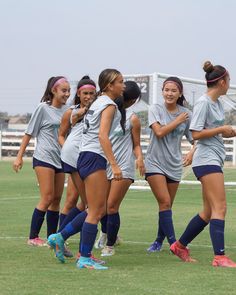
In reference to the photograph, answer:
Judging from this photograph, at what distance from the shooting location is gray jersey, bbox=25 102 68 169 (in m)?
10.2

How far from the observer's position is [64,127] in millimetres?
9867

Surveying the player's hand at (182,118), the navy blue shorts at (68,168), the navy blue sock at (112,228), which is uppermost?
the player's hand at (182,118)

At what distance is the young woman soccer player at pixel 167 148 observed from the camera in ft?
30.7

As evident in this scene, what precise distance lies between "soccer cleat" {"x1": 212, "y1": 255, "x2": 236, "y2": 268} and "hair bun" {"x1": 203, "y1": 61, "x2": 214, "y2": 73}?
1825 millimetres

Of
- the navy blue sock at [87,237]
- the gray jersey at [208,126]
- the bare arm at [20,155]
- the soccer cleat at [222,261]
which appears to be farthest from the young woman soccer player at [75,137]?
the soccer cleat at [222,261]

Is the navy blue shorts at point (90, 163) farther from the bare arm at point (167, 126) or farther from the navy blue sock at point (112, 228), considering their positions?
the navy blue sock at point (112, 228)

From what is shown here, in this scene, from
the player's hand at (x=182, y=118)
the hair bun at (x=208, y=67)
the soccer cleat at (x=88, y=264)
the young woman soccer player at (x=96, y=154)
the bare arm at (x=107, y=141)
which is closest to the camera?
the bare arm at (x=107, y=141)

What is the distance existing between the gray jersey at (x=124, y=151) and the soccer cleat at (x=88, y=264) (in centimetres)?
142

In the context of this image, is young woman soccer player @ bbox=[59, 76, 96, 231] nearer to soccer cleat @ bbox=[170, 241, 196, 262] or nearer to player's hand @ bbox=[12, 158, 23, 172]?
player's hand @ bbox=[12, 158, 23, 172]

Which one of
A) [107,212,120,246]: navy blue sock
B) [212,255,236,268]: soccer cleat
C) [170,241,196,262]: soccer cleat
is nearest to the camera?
[212,255,236,268]: soccer cleat

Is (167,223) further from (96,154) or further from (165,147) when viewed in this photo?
(96,154)

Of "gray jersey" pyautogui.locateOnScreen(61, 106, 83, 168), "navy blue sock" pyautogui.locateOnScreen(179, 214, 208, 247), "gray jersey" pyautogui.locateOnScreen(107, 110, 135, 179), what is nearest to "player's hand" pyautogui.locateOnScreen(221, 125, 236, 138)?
"navy blue sock" pyautogui.locateOnScreen(179, 214, 208, 247)

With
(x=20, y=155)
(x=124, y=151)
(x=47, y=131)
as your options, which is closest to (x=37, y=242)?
(x=20, y=155)

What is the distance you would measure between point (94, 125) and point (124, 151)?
1.36 metres
